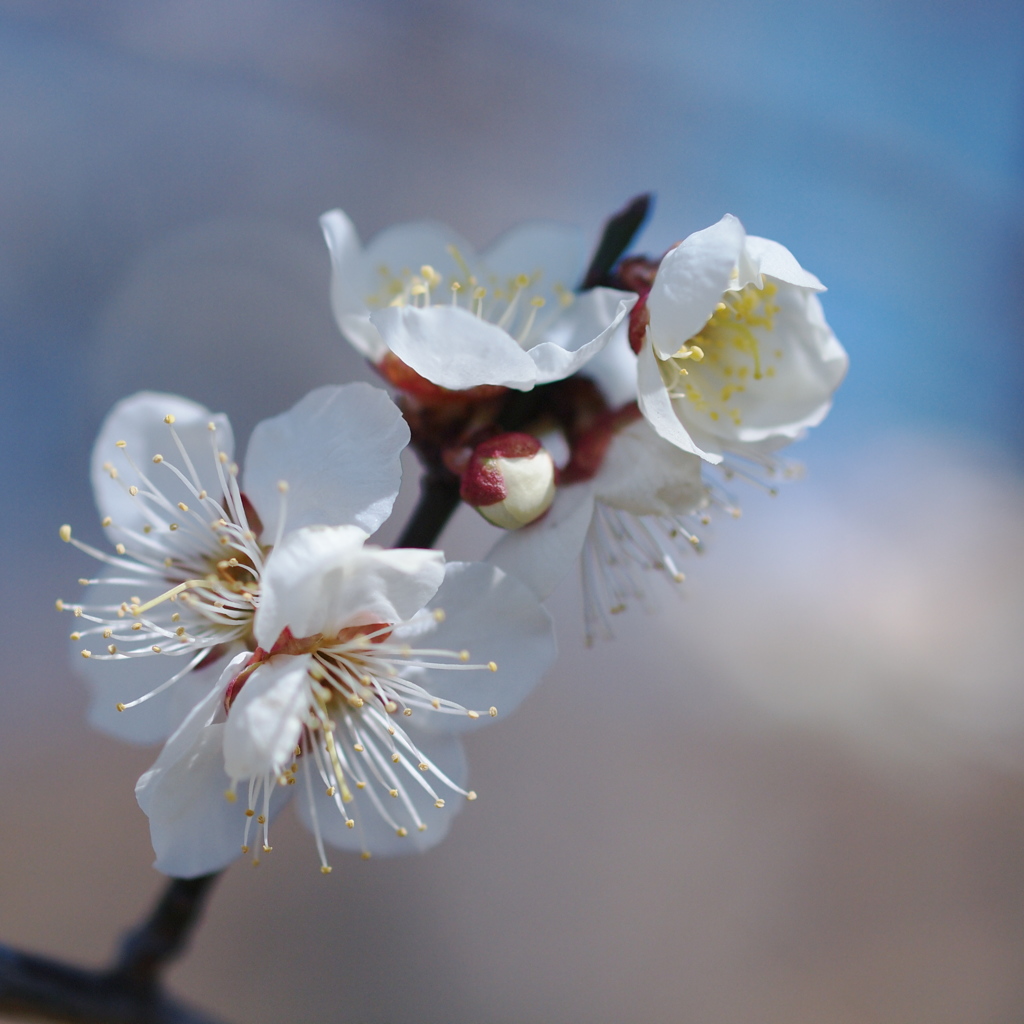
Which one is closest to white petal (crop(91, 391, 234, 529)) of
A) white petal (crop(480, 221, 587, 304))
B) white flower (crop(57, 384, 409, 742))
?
white flower (crop(57, 384, 409, 742))

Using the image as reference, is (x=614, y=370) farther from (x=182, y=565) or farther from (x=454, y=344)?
(x=182, y=565)

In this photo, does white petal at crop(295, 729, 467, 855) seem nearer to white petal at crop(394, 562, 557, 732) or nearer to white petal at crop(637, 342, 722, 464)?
white petal at crop(394, 562, 557, 732)

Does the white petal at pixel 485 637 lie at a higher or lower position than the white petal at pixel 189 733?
higher

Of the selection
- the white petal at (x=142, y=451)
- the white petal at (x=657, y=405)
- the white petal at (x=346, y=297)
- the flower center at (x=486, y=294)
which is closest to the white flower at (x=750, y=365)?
the white petal at (x=657, y=405)

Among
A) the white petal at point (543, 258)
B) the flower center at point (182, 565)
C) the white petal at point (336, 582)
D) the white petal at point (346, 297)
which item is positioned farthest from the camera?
the white petal at point (543, 258)

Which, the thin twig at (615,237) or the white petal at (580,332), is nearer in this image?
the white petal at (580,332)

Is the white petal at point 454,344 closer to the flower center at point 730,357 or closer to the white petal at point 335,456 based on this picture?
the white petal at point 335,456
